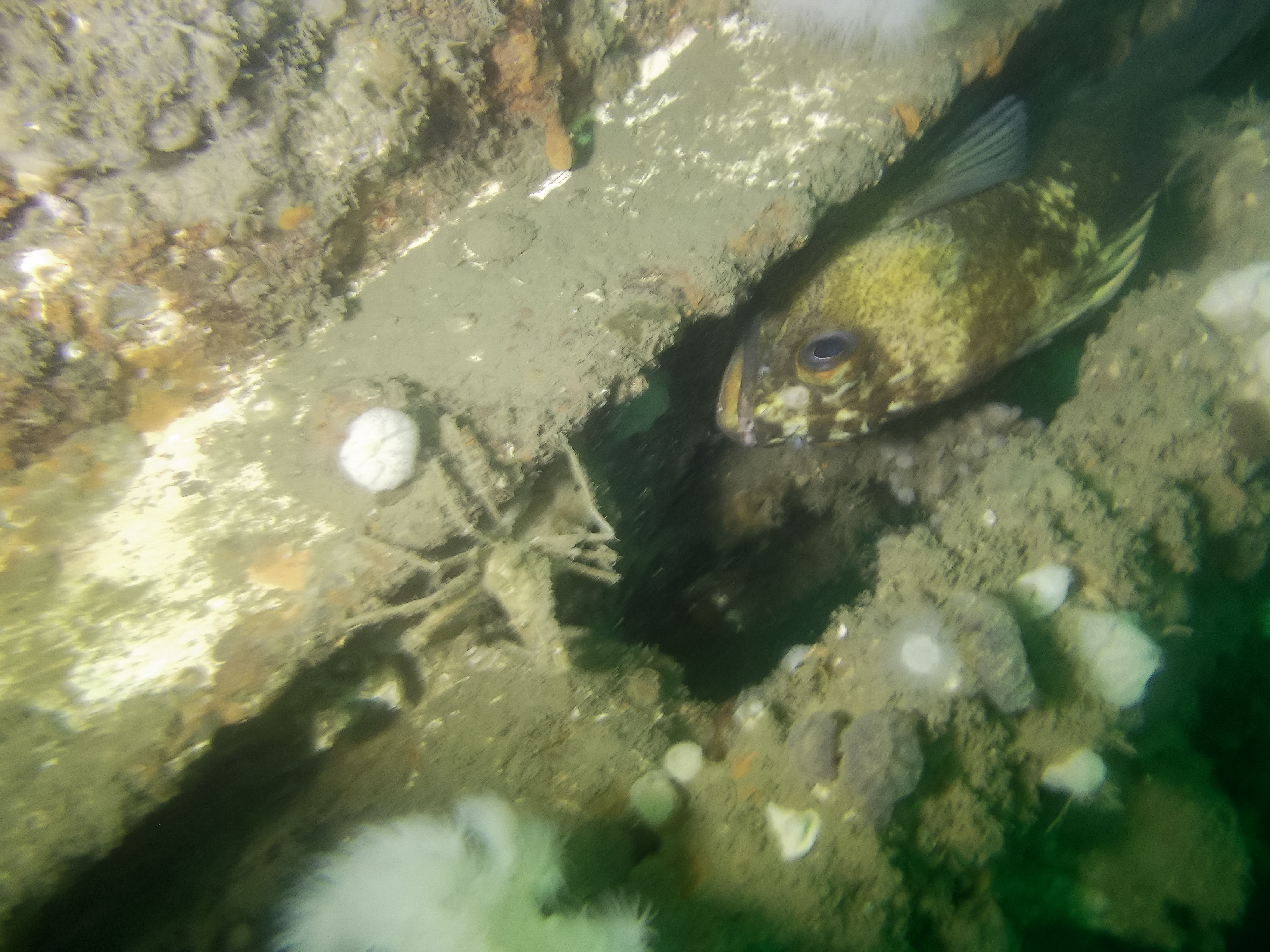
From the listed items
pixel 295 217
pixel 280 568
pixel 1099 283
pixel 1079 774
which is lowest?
pixel 1079 774

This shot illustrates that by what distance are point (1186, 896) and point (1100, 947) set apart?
646 mm

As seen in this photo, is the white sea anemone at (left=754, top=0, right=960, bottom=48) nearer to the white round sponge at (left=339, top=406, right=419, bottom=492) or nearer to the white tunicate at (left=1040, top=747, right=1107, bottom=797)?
the white round sponge at (left=339, top=406, right=419, bottom=492)

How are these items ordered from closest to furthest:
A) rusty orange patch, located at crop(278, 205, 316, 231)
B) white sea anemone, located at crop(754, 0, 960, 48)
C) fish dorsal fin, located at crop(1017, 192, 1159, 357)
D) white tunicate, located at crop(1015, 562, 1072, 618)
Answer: rusty orange patch, located at crop(278, 205, 316, 231)
white tunicate, located at crop(1015, 562, 1072, 618)
white sea anemone, located at crop(754, 0, 960, 48)
fish dorsal fin, located at crop(1017, 192, 1159, 357)

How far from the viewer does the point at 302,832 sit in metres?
2.32

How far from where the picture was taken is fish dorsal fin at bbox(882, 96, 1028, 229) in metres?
3.52

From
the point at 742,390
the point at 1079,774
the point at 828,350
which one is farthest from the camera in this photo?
the point at 742,390

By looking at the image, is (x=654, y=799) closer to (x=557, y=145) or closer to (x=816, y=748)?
(x=816, y=748)

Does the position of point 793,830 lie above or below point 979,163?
below

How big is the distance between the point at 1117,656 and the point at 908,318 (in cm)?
199

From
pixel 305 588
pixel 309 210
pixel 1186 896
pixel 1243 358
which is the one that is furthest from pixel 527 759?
pixel 1243 358

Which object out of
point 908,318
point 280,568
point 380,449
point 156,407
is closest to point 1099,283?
point 908,318

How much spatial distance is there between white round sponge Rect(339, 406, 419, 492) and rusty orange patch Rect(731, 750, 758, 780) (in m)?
1.81

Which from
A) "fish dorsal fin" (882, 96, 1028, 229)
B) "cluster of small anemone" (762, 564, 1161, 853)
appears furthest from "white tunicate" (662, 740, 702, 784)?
"fish dorsal fin" (882, 96, 1028, 229)

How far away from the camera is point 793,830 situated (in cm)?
230
